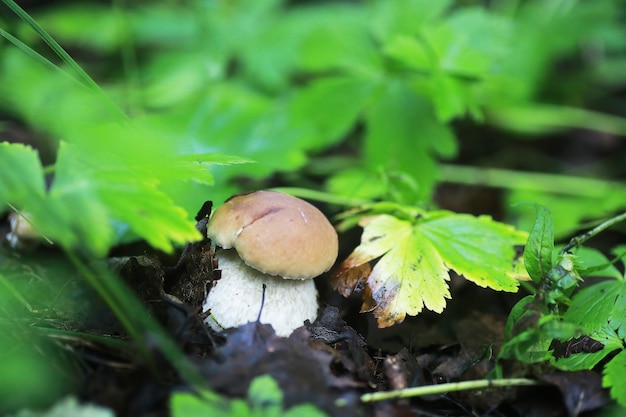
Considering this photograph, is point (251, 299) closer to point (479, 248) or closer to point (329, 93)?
point (479, 248)

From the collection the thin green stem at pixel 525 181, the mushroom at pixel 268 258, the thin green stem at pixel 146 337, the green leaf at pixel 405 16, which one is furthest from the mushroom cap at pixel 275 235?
the thin green stem at pixel 525 181

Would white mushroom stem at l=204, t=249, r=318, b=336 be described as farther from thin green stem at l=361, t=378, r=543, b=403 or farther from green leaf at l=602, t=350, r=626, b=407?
green leaf at l=602, t=350, r=626, b=407

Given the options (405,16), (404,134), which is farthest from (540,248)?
(405,16)

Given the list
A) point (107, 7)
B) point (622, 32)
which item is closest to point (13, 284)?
point (107, 7)

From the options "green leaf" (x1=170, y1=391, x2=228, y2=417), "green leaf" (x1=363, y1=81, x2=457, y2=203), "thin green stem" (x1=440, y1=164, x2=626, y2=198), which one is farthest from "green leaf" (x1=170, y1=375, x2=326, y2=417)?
"thin green stem" (x1=440, y1=164, x2=626, y2=198)

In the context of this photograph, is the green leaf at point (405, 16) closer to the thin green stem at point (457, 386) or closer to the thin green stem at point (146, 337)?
the thin green stem at point (457, 386)

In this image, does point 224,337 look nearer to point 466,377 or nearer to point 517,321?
point 466,377
